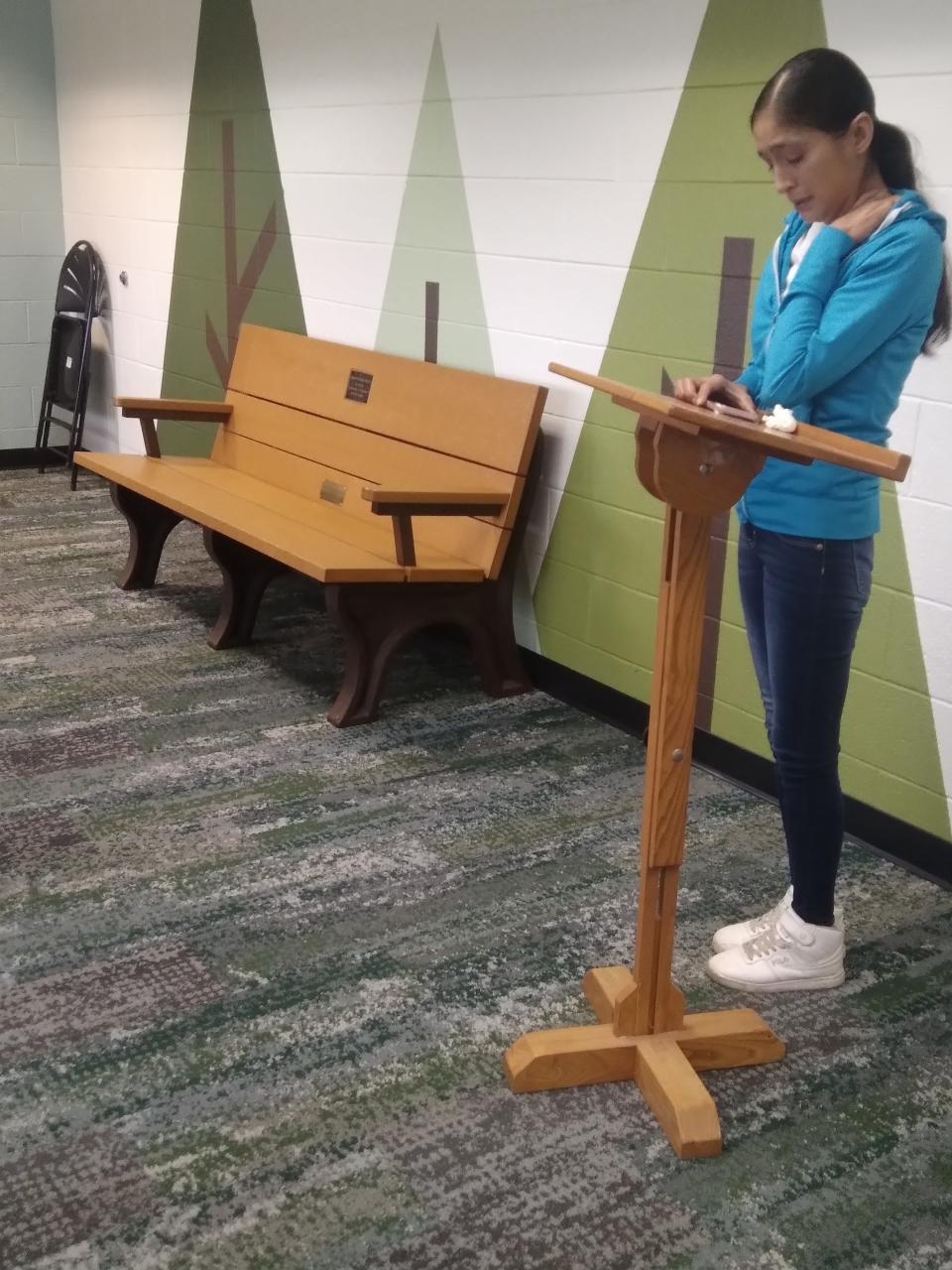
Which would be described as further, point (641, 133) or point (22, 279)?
point (22, 279)

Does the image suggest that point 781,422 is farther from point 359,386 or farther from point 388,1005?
point 359,386

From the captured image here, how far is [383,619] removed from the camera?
3.27m

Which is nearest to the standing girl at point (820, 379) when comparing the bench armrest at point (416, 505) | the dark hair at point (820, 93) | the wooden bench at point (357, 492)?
the dark hair at point (820, 93)

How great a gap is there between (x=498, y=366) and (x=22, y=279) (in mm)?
3518

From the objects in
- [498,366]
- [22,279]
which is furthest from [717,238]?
[22,279]

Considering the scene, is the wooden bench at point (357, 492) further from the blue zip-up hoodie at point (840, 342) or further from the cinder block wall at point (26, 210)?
the cinder block wall at point (26, 210)

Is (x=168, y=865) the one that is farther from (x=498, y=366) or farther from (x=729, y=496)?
(x=498, y=366)

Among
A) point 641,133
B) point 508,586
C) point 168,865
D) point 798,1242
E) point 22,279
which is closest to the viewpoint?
point 798,1242

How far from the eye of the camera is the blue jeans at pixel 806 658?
1875 mm

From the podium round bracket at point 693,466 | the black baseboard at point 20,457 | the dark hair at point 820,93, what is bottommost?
the black baseboard at point 20,457

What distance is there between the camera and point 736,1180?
1.74m

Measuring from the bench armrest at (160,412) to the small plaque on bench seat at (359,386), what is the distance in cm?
68

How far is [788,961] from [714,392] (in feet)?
3.44

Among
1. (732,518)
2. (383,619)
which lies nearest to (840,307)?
(732,518)
